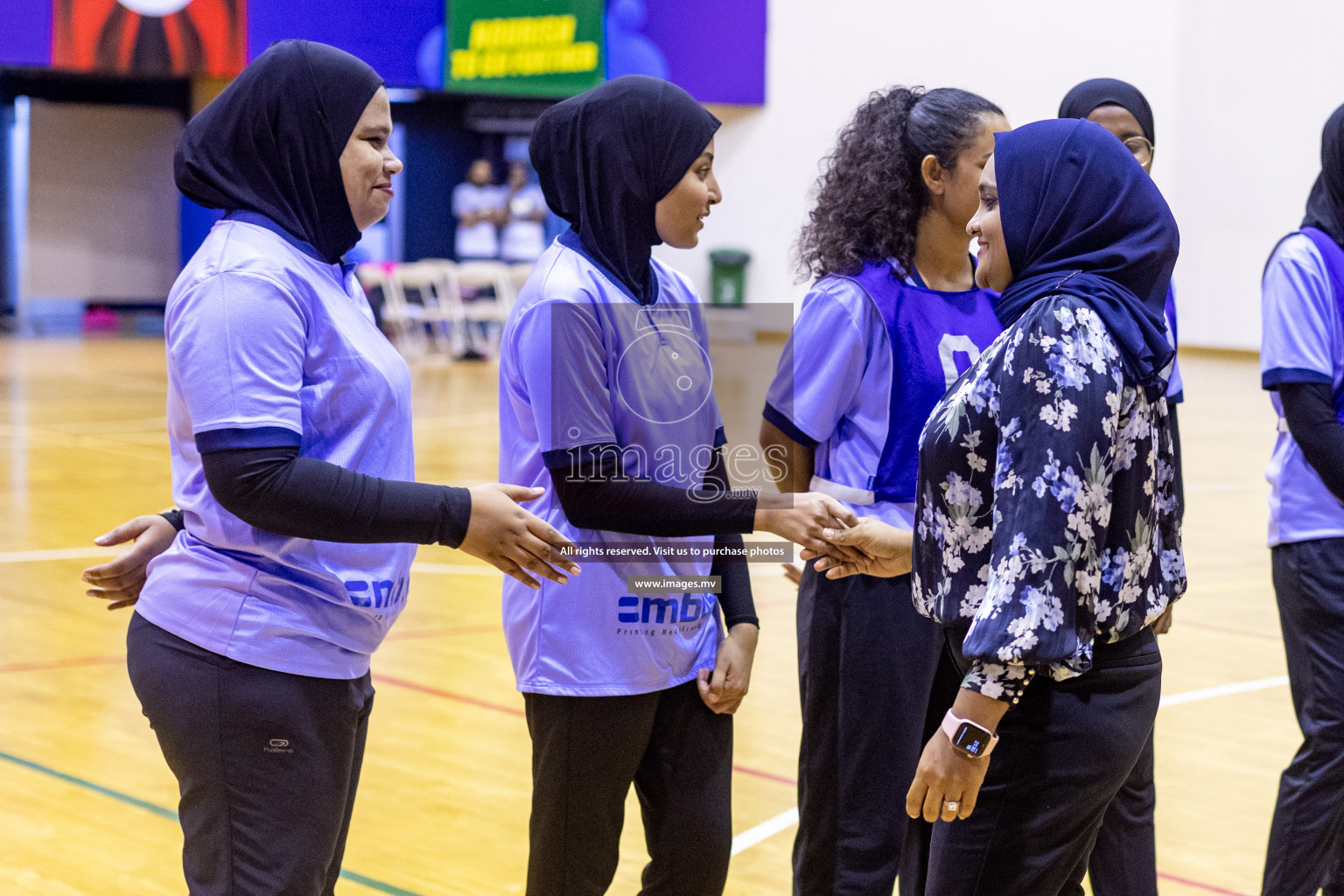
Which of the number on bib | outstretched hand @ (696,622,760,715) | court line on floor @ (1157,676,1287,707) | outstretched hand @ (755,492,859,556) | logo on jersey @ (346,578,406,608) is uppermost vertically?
the number on bib

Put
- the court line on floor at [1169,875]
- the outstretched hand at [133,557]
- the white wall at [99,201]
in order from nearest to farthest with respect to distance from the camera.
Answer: the outstretched hand at [133,557]
the court line on floor at [1169,875]
the white wall at [99,201]

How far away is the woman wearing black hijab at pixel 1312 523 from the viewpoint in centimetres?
270

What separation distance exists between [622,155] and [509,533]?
24.6 inches

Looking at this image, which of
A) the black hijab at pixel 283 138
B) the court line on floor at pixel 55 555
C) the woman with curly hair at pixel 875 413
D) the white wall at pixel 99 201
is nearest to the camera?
the black hijab at pixel 283 138

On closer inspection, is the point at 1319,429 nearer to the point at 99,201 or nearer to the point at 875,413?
the point at 875,413

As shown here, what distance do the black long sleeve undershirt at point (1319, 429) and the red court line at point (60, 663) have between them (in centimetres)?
381

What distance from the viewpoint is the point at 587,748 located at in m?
2.15

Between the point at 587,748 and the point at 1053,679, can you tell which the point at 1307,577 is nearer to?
the point at 1053,679

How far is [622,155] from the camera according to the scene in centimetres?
213

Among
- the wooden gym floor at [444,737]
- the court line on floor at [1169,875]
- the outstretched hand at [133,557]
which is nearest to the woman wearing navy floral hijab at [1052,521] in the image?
the outstretched hand at [133,557]

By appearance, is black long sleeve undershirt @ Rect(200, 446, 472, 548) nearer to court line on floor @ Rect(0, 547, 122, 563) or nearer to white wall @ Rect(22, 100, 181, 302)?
court line on floor @ Rect(0, 547, 122, 563)

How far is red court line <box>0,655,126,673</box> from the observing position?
4758 millimetres

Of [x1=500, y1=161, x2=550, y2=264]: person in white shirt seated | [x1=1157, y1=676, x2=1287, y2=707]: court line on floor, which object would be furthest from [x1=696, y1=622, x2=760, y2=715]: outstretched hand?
[x1=500, y1=161, x2=550, y2=264]: person in white shirt seated

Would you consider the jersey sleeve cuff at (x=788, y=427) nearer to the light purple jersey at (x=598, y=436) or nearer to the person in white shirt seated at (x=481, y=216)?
the light purple jersey at (x=598, y=436)
